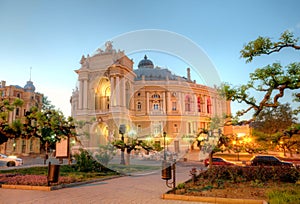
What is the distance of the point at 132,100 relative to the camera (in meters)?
49.1

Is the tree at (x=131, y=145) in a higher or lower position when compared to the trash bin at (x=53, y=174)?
higher

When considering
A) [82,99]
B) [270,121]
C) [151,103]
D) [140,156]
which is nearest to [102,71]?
[82,99]

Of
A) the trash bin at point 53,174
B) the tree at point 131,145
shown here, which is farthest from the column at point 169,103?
the trash bin at point 53,174

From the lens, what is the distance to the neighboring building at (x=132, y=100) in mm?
43188

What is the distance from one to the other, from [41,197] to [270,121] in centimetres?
3911

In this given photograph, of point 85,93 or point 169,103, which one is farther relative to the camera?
point 85,93

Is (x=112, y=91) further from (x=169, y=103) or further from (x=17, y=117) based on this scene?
(x=17, y=117)

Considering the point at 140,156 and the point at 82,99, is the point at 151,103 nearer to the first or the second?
the point at 82,99

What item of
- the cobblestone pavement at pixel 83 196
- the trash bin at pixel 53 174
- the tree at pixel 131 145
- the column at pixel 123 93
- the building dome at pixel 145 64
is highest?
the building dome at pixel 145 64

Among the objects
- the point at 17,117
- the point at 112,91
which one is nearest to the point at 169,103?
the point at 112,91

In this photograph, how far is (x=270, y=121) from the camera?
40.4 meters

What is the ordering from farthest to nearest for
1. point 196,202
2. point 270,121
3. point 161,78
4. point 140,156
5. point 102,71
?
1. point 161,78
2. point 102,71
3. point 270,121
4. point 140,156
5. point 196,202

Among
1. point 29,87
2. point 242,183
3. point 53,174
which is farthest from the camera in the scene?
point 29,87

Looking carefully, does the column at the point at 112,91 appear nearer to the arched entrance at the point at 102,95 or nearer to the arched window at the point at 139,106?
the arched entrance at the point at 102,95
